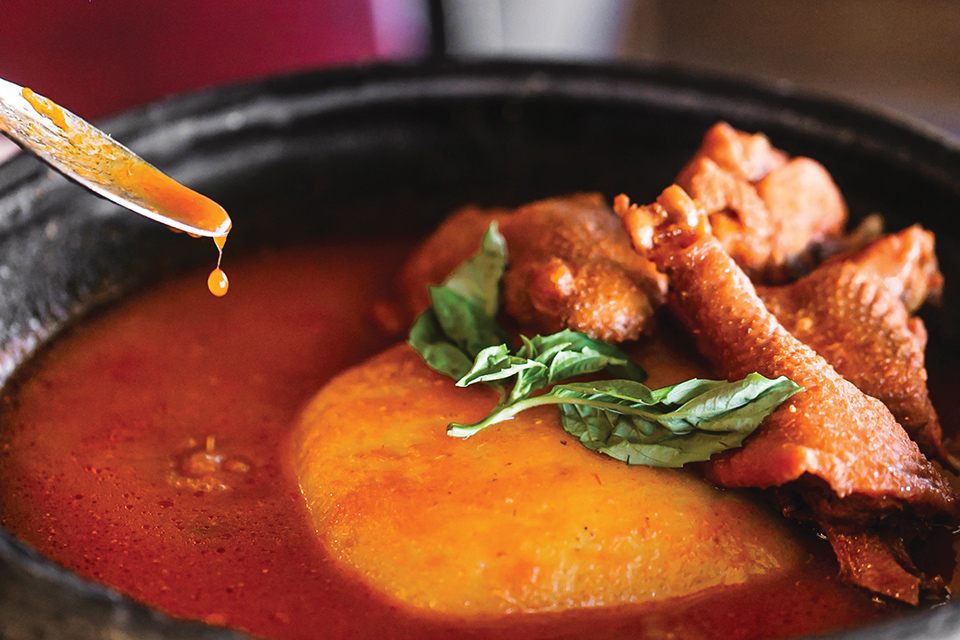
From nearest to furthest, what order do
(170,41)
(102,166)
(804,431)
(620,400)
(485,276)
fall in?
1. (804,431)
2. (620,400)
3. (102,166)
4. (485,276)
5. (170,41)

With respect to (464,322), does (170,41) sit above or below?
above

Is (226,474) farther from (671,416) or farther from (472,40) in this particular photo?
(472,40)

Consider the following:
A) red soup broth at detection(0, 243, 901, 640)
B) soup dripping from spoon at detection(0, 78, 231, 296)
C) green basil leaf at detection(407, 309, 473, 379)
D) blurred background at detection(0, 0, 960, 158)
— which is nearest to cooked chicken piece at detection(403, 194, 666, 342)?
green basil leaf at detection(407, 309, 473, 379)

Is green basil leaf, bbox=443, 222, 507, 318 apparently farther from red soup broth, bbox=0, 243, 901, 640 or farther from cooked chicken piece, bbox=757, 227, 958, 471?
cooked chicken piece, bbox=757, 227, 958, 471

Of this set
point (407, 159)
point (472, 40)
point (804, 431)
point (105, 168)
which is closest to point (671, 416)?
point (804, 431)

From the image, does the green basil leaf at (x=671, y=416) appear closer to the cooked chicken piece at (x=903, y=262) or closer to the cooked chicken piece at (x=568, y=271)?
the cooked chicken piece at (x=568, y=271)

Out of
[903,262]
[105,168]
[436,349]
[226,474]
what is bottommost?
[226,474]

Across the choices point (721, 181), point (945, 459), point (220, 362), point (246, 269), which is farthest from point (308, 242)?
point (945, 459)
